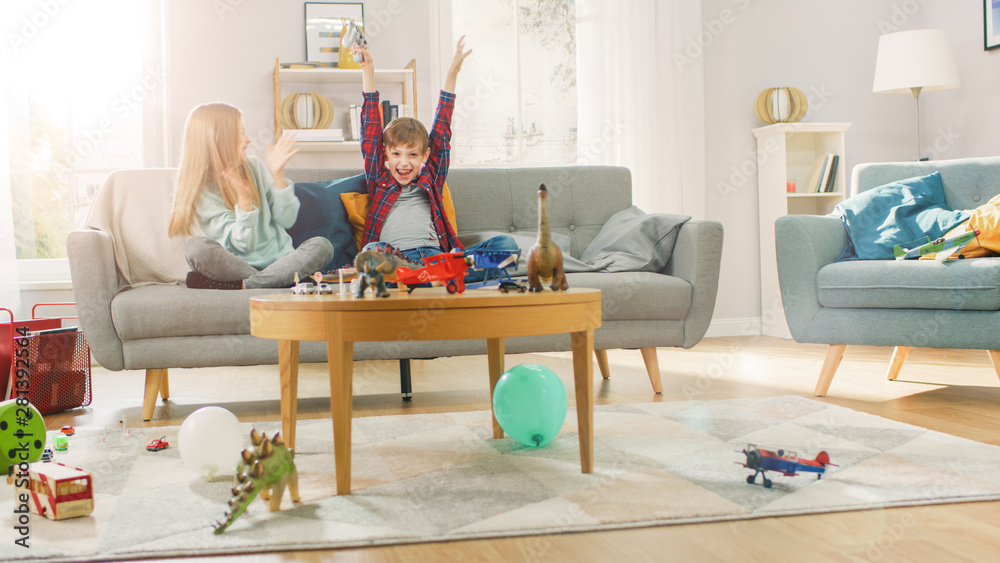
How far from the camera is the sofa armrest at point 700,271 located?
2.37 meters

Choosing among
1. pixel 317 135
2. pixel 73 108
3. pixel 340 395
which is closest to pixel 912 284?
pixel 340 395

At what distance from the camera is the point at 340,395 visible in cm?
133

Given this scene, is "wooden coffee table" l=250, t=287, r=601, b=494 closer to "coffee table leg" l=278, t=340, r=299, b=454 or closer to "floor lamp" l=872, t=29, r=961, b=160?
"coffee table leg" l=278, t=340, r=299, b=454

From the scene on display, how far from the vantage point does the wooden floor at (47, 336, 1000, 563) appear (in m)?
1.08

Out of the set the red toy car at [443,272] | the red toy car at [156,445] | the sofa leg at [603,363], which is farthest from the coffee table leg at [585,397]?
the sofa leg at [603,363]

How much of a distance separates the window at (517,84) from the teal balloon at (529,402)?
101 inches

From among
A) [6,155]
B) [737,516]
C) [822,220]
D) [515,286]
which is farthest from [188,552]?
[6,155]

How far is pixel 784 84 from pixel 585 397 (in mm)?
3325

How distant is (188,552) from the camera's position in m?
1.10

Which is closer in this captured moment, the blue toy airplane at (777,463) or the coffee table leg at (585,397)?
the blue toy airplane at (777,463)

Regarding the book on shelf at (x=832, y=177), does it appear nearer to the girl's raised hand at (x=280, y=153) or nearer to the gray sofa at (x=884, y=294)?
the gray sofa at (x=884, y=294)

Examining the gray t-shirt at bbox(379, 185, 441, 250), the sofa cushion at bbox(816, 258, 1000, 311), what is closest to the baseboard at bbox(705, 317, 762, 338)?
the sofa cushion at bbox(816, 258, 1000, 311)

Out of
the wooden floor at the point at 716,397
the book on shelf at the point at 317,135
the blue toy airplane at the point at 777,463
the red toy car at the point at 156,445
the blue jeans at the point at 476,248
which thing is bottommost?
the wooden floor at the point at 716,397

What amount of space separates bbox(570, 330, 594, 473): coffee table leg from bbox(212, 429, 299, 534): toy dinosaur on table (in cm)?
54
